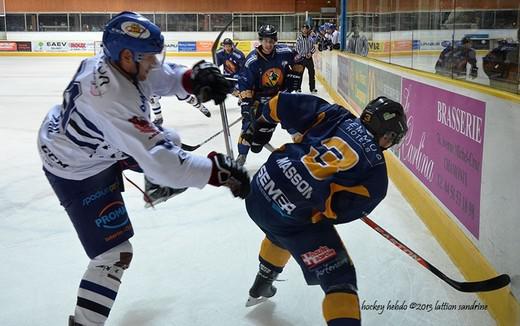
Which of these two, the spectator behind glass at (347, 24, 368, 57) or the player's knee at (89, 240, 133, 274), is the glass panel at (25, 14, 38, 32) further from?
Result: the player's knee at (89, 240, 133, 274)

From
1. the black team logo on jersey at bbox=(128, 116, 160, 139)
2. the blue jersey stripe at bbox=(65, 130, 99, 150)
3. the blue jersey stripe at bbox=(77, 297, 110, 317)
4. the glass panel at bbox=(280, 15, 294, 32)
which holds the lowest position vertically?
the blue jersey stripe at bbox=(77, 297, 110, 317)

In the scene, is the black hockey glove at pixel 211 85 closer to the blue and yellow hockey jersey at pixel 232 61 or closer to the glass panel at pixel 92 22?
the blue and yellow hockey jersey at pixel 232 61

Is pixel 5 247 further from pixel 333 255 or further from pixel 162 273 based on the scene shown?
pixel 333 255

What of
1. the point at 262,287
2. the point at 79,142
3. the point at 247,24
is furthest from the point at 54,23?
the point at 79,142

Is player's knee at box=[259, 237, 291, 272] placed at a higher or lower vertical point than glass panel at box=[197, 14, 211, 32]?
lower

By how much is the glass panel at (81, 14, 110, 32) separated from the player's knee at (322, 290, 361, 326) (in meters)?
19.9

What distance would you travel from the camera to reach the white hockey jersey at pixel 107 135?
1561 mm

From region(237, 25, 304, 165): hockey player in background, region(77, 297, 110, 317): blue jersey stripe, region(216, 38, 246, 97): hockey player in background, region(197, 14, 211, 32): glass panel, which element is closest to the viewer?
region(77, 297, 110, 317): blue jersey stripe

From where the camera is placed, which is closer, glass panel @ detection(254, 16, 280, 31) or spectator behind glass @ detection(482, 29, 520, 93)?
spectator behind glass @ detection(482, 29, 520, 93)

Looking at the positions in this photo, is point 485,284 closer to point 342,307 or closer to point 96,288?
point 342,307

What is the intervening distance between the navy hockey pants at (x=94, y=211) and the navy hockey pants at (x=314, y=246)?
458 mm

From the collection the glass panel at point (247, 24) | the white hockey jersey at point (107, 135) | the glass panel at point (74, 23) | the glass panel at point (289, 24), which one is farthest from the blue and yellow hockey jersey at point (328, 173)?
the glass panel at point (74, 23)

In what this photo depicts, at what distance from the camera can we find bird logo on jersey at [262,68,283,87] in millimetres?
5121

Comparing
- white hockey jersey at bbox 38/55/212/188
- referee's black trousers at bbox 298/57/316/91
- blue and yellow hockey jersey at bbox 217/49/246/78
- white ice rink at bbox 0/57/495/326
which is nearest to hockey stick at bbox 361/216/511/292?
white ice rink at bbox 0/57/495/326
